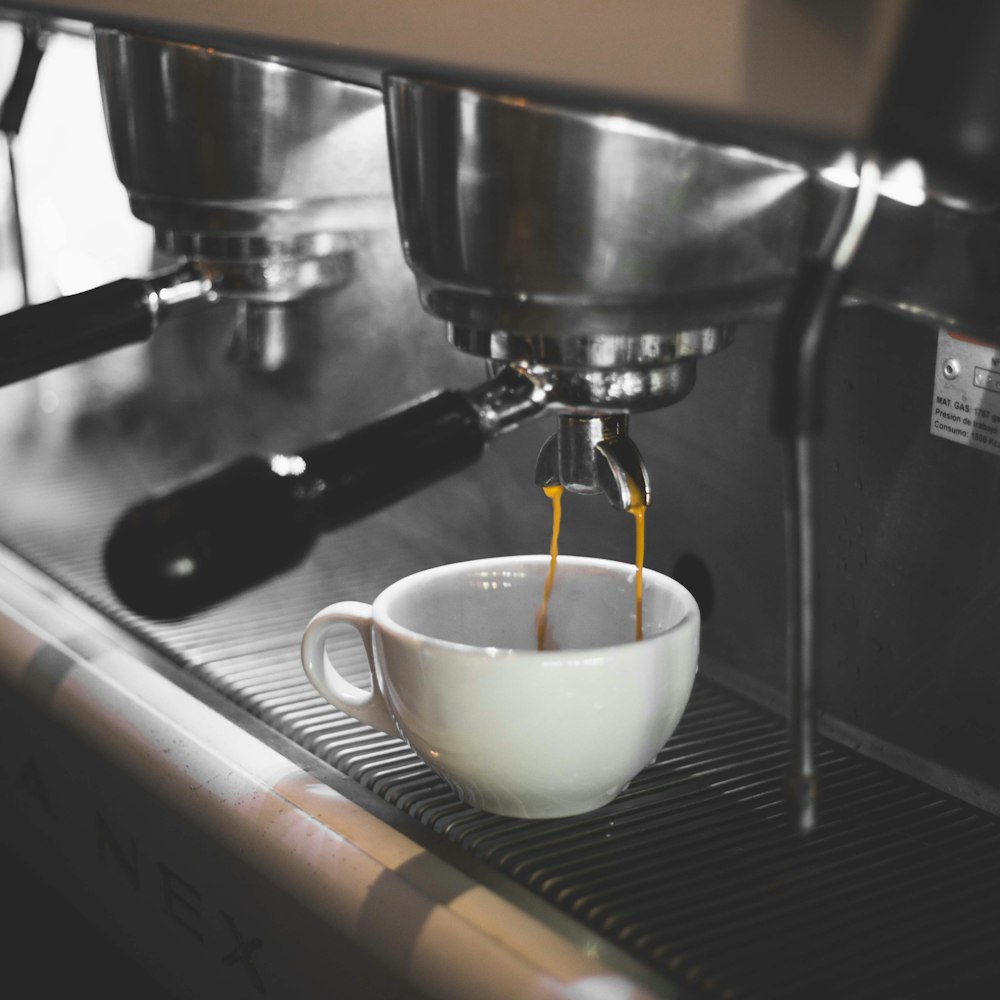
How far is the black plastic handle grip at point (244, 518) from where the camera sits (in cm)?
39

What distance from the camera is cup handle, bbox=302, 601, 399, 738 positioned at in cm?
48

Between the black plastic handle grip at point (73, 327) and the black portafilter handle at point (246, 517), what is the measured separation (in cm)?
15

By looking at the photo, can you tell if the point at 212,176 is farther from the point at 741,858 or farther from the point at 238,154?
the point at 741,858

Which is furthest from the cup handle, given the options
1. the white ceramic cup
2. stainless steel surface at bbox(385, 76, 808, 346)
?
stainless steel surface at bbox(385, 76, 808, 346)

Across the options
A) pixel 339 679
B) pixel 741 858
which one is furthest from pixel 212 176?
pixel 741 858

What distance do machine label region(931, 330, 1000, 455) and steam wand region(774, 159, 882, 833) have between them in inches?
6.8

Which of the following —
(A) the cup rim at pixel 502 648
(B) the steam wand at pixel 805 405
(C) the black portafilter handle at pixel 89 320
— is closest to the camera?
(B) the steam wand at pixel 805 405

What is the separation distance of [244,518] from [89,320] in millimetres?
196

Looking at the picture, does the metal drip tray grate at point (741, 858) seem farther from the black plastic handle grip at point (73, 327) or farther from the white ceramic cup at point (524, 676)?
the black plastic handle grip at point (73, 327)

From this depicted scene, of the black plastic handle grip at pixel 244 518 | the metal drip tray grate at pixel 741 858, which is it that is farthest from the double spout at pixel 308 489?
the metal drip tray grate at pixel 741 858

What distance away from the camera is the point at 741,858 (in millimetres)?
457

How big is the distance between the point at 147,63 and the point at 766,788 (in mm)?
363

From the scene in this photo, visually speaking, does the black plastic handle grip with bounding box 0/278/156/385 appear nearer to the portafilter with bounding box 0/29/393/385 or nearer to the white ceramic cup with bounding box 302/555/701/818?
the portafilter with bounding box 0/29/393/385

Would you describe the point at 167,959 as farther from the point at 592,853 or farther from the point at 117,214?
the point at 117,214
